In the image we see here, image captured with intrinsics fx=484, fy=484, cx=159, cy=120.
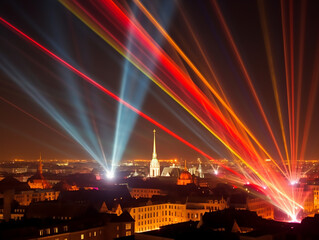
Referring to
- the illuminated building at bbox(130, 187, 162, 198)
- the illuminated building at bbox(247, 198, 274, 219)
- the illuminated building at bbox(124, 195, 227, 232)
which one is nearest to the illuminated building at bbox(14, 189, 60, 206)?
the illuminated building at bbox(130, 187, 162, 198)

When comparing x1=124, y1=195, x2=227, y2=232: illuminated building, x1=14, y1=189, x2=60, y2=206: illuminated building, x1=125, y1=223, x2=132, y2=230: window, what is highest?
x1=14, y1=189, x2=60, y2=206: illuminated building

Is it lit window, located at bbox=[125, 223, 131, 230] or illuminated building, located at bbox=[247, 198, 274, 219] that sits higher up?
illuminated building, located at bbox=[247, 198, 274, 219]

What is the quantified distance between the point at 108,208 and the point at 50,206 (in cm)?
726

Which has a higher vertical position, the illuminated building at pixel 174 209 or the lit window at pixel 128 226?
the illuminated building at pixel 174 209

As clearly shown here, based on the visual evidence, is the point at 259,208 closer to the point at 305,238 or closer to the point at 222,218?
the point at 222,218

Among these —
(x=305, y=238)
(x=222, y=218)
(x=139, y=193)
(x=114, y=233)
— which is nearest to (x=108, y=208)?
(x=114, y=233)

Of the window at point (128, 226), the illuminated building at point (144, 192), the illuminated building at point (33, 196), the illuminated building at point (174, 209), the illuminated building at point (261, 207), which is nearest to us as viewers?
the window at point (128, 226)

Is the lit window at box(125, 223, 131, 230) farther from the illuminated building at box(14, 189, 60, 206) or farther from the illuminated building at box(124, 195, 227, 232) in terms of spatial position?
the illuminated building at box(14, 189, 60, 206)

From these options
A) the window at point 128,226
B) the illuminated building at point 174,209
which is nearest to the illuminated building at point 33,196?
the illuminated building at point 174,209

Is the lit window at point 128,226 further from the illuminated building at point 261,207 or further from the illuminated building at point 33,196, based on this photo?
the illuminated building at point 33,196

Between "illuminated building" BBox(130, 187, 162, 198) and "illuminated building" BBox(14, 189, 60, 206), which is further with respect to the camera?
"illuminated building" BBox(130, 187, 162, 198)

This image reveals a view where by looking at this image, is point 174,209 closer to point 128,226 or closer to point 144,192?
point 128,226

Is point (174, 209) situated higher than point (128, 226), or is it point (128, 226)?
point (174, 209)

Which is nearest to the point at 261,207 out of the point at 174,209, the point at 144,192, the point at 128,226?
the point at 174,209
